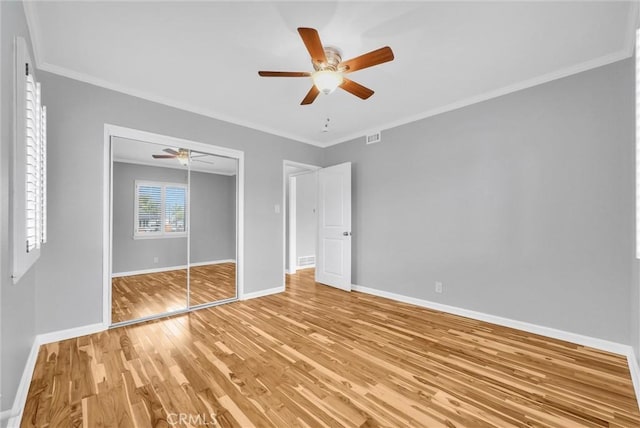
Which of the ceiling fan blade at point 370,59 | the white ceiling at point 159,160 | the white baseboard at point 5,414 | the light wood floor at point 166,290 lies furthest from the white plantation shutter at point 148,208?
the ceiling fan blade at point 370,59

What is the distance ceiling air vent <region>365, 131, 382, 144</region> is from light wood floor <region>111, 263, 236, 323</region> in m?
2.96

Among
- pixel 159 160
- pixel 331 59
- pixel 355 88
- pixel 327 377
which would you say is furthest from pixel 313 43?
pixel 159 160

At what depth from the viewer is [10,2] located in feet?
5.02

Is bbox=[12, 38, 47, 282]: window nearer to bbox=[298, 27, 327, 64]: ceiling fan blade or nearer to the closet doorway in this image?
bbox=[298, 27, 327, 64]: ceiling fan blade

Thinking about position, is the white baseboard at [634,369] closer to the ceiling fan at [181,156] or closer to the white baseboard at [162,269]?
the white baseboard at [162,269]

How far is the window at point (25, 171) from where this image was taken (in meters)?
1.51

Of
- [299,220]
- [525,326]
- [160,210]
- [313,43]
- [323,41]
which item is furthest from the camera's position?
[299,220]

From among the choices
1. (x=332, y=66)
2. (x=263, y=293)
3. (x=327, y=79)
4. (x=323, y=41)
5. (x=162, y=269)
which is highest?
(x=323, y=41)

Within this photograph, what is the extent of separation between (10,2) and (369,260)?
171 inches

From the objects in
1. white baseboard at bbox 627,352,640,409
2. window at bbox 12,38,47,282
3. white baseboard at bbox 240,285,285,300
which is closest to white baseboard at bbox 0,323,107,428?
window at bbox 12,38,47,282

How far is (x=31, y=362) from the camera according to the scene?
2.12 meters

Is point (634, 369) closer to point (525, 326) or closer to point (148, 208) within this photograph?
point (525, 326)

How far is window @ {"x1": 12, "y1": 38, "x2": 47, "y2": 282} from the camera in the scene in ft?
4.94

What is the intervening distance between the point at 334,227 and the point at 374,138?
1676mm
